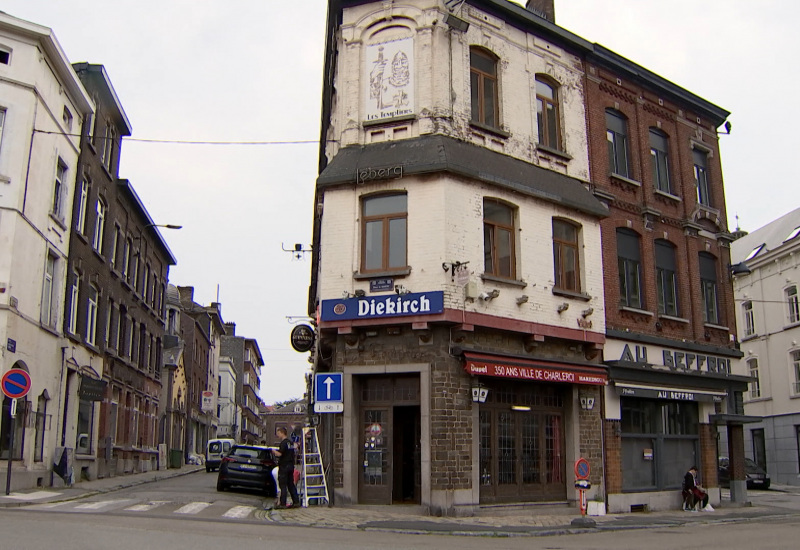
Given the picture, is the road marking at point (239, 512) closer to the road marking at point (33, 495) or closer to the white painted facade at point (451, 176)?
the road marking at point (33, 495)

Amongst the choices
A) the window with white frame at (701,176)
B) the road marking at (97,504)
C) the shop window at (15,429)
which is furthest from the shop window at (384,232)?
the window with white frame at (701,176)

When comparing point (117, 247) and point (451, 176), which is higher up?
point (117, 247)

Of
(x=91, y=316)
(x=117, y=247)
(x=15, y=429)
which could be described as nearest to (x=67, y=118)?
(x=91, y=316)

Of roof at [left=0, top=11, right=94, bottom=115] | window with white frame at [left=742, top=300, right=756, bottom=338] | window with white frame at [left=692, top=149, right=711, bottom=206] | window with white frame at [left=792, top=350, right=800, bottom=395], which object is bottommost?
window with white frame at [left=792, top=350, right=800, bottom=395]

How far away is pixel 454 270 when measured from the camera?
16.9 m

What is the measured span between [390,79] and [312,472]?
30.2 feet

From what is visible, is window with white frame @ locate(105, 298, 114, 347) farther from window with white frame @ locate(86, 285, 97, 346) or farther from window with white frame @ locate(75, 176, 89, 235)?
window with white frame @ locate(75, 176, 89, 235)

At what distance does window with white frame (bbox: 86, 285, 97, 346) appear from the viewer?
26998mm

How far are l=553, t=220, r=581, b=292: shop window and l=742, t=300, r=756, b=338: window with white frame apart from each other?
24673mm

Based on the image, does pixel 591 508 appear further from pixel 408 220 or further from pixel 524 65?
pixel 524 65

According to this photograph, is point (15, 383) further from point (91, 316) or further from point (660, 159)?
point (660, 159)

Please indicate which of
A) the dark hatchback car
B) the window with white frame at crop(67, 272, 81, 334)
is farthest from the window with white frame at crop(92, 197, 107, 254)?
the dark hatchback car

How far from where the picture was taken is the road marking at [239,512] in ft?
50.8

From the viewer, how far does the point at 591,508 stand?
18844mm
